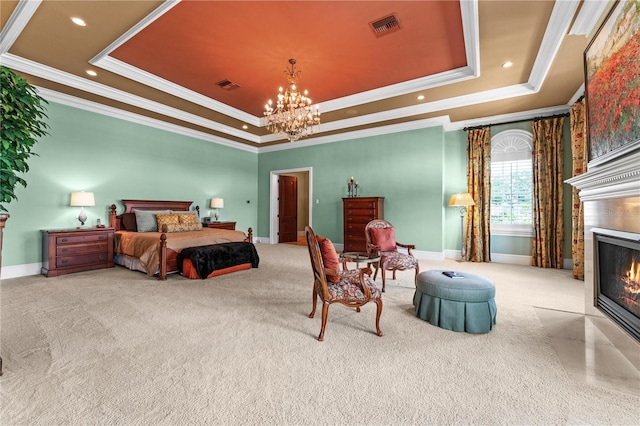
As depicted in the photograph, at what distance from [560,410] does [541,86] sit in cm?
495

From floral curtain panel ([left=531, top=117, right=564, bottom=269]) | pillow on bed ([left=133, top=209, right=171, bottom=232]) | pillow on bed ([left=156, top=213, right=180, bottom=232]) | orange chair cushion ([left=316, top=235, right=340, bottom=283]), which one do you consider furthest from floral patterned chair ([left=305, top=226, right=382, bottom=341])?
floral curtain panel ([left=531, top=117, right=564, bottom=269])

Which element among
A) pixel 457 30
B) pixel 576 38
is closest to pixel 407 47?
pixel 457 30

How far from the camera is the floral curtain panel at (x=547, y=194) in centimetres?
546

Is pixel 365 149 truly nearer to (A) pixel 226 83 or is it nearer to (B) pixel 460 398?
(A) pixel 226 83

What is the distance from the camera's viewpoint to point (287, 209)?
9578 millimetres

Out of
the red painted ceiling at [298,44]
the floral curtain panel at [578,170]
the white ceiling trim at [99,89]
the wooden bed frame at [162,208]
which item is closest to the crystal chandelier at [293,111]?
the red painted ceiling at [298,44]

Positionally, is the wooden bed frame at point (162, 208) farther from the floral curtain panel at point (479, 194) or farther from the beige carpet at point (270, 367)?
the floral curtain panel at point (479, 194)

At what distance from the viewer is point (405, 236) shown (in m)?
6.78

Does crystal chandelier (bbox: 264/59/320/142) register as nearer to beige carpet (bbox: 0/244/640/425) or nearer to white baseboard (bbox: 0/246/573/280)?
beige carpet (bbox: 0/244/640/425)

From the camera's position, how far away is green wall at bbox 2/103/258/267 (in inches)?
190

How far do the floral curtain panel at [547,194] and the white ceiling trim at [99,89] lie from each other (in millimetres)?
7155

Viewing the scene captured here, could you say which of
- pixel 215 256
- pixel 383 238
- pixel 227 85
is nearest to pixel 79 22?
pixel 227 85

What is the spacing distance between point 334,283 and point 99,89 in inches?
215

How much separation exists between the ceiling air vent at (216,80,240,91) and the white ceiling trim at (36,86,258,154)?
2357 mm
